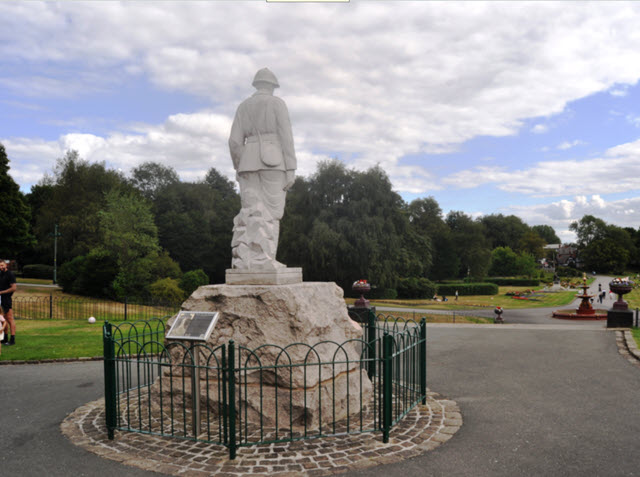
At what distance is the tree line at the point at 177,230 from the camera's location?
1174 inches

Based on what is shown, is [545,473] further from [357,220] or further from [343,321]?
[357,220]

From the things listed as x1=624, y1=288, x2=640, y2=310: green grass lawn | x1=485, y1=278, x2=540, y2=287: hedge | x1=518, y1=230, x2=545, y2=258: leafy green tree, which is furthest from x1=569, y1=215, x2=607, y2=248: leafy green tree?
x1=624, y1=288, x2=640, y2=310: green grass lawn

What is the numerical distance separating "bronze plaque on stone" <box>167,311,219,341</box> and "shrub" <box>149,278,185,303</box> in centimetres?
2151

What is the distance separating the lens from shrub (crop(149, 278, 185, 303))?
2659 centimetres

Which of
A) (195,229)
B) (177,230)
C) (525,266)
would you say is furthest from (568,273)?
(177,230)

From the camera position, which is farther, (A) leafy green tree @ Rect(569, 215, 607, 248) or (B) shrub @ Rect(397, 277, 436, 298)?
(A) leafy green tree @ Rect(569, 215, 607, 248)

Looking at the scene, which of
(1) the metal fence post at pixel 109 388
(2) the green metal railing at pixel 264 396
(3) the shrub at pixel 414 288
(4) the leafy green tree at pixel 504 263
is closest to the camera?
(2) the green metal railing at pixel 264 396

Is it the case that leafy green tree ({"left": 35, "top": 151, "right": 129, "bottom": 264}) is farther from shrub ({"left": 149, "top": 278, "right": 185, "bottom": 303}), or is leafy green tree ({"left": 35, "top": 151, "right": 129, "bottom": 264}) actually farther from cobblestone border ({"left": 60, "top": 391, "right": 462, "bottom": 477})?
cobblestone border ({"left": 60, "top": 391, "right": 462, "bottom": 477})

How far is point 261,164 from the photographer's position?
762cm

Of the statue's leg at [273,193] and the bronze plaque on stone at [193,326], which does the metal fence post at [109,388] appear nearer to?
the bronze plaque on stone at [193,326]

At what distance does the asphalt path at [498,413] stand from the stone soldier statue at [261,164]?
3.58 meters

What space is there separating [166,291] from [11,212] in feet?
51.5

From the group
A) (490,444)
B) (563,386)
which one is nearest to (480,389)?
(563,386)

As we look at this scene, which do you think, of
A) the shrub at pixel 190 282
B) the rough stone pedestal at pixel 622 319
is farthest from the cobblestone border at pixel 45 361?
the shrub at pixel 190 282
